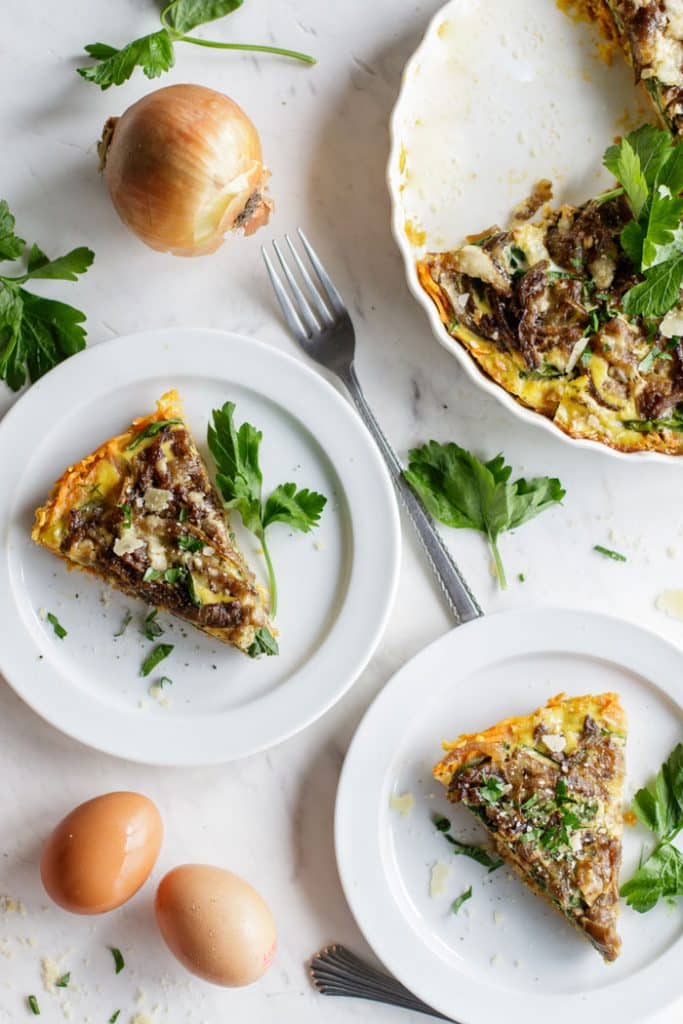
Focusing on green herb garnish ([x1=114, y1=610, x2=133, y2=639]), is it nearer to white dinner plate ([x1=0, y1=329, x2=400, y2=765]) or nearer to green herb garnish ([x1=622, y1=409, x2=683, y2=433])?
white dinner plate ([x1=0, y1=329, x2=400, y2=765])

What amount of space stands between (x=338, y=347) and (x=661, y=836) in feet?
5.26

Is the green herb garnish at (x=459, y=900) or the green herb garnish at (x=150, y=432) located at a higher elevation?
the green herb garnish at (x=150, y=432)

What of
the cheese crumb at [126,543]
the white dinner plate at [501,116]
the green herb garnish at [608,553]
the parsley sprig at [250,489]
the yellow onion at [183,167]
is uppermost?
the white dinner plate at [501,116]

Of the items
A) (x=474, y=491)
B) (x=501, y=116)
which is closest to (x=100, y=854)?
(x=474, y=491)

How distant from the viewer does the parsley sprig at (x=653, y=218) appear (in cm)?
262

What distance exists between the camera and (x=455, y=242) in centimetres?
281

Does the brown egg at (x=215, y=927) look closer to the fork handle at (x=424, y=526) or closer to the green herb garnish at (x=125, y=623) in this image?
the green herb garnish at (x=125, y=623)

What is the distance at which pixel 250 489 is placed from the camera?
2.73m

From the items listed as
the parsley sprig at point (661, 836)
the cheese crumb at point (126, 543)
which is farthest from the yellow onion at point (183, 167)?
the parsley sprig at point (661, 836)

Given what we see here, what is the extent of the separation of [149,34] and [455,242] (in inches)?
39.4

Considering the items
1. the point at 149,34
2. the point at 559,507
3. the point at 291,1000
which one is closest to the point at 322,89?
the point at 149,34

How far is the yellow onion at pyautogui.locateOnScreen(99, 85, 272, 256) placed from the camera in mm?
2568

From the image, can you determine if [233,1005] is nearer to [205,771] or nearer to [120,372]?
[205,771]

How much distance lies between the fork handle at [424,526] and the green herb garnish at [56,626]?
3.22 ft
